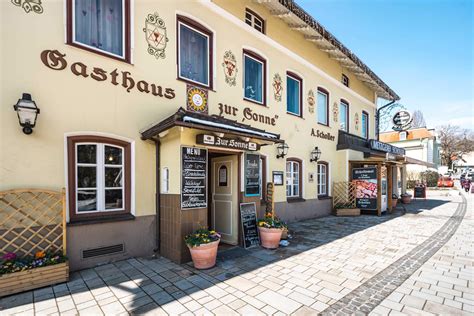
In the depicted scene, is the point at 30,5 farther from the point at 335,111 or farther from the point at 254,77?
the point at 335,111

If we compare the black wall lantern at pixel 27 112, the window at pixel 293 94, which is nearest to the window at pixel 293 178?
the window at pixel 293 94

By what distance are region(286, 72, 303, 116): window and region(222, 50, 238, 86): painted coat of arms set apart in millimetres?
2835

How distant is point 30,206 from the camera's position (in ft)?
13.3

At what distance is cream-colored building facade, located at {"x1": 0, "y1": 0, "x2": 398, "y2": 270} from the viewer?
409cm

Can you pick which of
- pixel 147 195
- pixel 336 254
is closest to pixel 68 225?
pixel 147 195

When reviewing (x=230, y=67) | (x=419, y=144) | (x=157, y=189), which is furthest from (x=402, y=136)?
(x=157, y=189)

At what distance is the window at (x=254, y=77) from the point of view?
26.0ft

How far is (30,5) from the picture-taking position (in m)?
4.16

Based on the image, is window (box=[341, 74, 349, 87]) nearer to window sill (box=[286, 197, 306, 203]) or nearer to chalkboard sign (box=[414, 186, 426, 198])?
window sill (box=[286, 197, 306, 203])

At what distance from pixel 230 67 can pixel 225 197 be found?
12.3ft

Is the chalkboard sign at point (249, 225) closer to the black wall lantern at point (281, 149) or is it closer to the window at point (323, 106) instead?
the black wall lantern at point (281, 149)

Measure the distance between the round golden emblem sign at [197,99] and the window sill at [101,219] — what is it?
2985 mm

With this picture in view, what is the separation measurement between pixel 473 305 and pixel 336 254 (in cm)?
233

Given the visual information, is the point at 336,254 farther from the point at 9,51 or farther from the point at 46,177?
the point at 9,51
